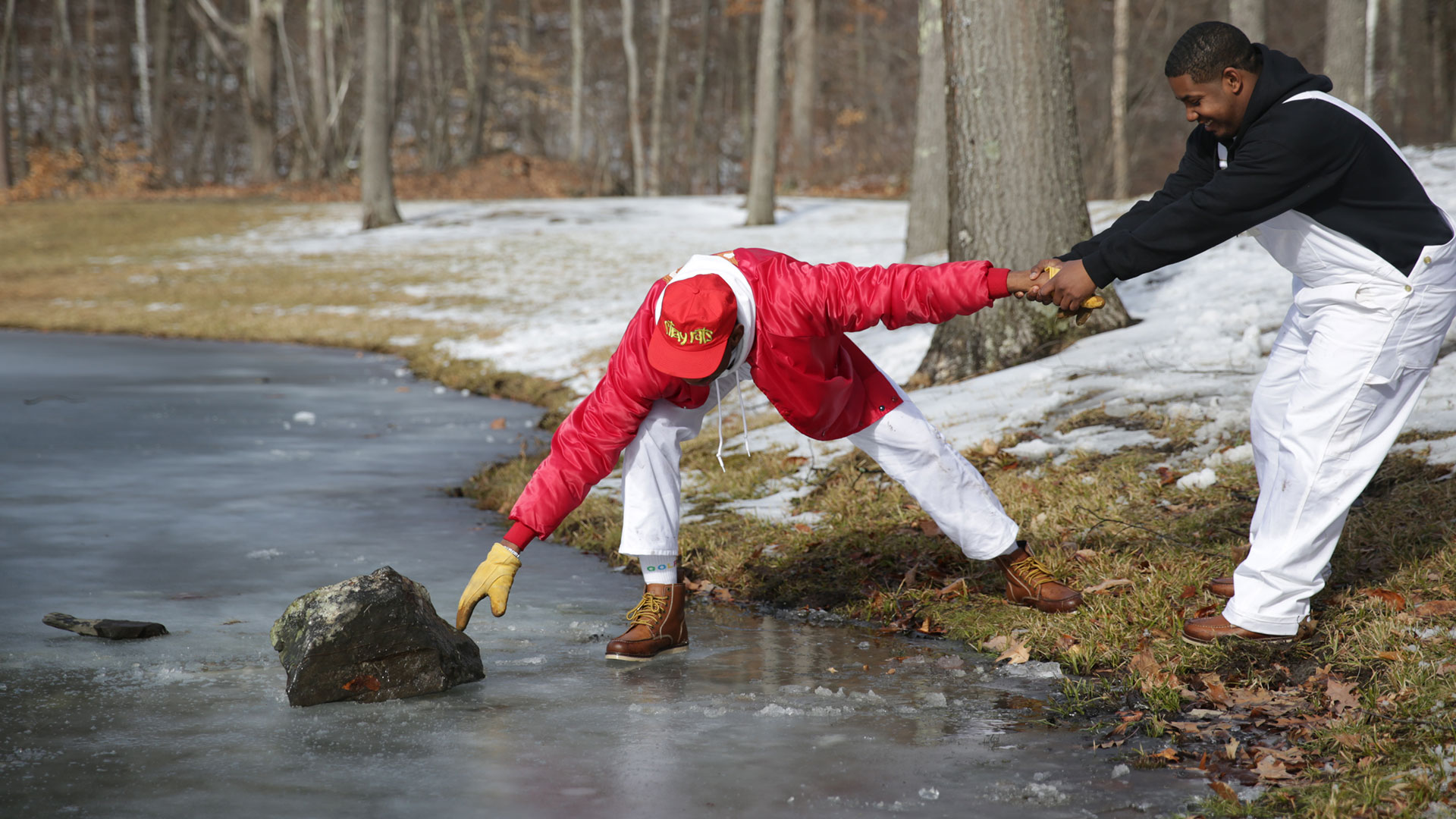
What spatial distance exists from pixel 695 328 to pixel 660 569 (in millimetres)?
1046

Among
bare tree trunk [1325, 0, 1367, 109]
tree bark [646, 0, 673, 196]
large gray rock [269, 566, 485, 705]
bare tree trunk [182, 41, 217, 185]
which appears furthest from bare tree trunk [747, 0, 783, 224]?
bare tree trunk [182, 41, 217, 185]

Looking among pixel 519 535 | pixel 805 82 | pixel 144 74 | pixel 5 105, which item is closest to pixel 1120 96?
pixel 805 82

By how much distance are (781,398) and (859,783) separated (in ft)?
4.68

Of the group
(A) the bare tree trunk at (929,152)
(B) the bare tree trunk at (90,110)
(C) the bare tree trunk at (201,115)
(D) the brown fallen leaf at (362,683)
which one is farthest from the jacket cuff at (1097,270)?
(C) the bare tree trunk at (201,115)

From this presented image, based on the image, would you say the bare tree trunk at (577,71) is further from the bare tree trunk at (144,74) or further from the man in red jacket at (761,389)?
the man in red jacket at (761,389)

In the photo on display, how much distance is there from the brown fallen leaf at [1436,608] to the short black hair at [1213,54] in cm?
185

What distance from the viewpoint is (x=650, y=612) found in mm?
4211

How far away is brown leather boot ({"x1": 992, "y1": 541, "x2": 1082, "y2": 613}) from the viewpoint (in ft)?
14.0

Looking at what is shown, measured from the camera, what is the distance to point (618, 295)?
16.9 metres

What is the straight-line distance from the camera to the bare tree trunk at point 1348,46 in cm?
1570

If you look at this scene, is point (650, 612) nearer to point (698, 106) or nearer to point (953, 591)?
point (953, 591)

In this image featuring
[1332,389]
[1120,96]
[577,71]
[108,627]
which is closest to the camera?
[1332,389]

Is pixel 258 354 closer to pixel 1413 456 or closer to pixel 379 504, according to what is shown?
pixel 379 504

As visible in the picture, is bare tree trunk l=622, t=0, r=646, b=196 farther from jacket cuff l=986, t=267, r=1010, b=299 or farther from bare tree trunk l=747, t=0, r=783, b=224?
jacket cuff l=986, t=267, r=1010, b=299
